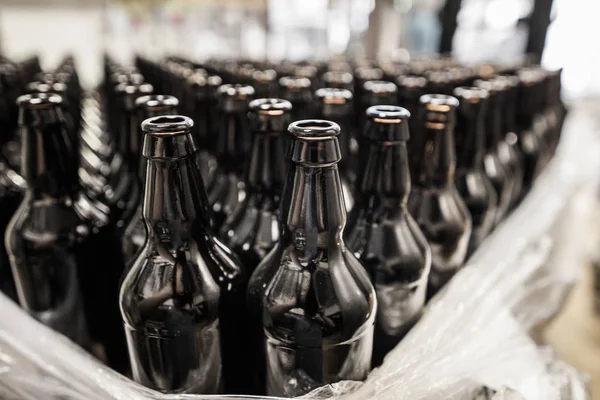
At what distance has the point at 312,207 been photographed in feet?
1.43

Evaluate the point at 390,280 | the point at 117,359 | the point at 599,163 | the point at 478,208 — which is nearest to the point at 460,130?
the point at 478,208

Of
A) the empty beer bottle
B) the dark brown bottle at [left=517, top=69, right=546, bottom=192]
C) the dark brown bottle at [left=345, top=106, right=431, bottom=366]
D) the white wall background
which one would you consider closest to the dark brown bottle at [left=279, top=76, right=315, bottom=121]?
the dark brown bottle at [left=345, top=106, right=431, bottom=366]

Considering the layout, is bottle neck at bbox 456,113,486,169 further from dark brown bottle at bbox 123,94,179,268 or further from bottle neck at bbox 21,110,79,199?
bottle neck at bbox 21,110,79,199

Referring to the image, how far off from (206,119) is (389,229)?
392mm

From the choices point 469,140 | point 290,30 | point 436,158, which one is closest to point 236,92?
point 436,158

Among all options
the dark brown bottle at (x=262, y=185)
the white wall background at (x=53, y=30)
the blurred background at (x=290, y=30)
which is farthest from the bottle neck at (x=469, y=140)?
the white wall background at (x=53, y=30)

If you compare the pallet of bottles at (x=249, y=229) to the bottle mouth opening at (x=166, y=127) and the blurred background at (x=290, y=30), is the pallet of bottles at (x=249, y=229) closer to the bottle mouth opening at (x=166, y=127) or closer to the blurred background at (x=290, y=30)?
the bottle mouth opening at (x=166, y=127)

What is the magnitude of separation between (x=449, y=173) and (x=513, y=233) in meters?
0.23

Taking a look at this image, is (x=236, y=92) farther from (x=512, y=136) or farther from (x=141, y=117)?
(x=512, y=136)

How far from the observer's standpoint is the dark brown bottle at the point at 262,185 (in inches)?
21.3

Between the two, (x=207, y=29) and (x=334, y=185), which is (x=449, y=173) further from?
(x=207, y=29)

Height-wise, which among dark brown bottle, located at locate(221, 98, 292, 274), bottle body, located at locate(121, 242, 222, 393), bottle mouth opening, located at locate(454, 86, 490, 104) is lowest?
bottle body, located at locate(121, 242, 222, 393)

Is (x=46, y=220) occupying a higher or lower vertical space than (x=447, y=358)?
higher

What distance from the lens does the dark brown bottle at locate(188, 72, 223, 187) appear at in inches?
31.1
